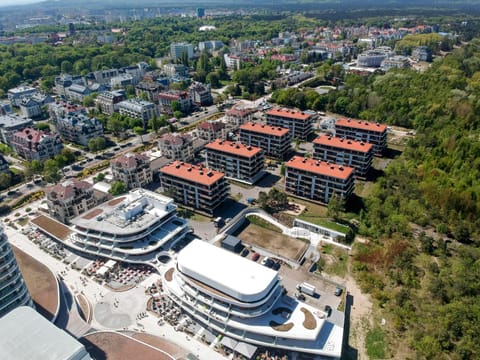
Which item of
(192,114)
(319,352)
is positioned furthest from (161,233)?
(192,114)

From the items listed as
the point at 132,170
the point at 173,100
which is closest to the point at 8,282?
the point at 132,170

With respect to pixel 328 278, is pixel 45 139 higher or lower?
higher

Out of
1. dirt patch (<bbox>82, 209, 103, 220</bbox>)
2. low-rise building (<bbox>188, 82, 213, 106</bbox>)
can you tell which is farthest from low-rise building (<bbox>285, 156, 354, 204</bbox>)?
low-rise building (<bbox>188, 82, 213, 106</bbox>)

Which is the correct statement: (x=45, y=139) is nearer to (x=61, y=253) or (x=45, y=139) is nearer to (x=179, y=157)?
(x=179, y=157)

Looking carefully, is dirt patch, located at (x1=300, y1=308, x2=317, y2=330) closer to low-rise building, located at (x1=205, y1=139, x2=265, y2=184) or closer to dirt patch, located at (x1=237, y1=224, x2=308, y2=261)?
dirt patch, located at (x1=237, y1=224, x2=308, y2=261)

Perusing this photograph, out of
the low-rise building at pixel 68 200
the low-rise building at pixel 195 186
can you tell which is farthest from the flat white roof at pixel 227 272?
the low-rise building at pixel 68 200

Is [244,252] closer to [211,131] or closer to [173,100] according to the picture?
[211,131]
